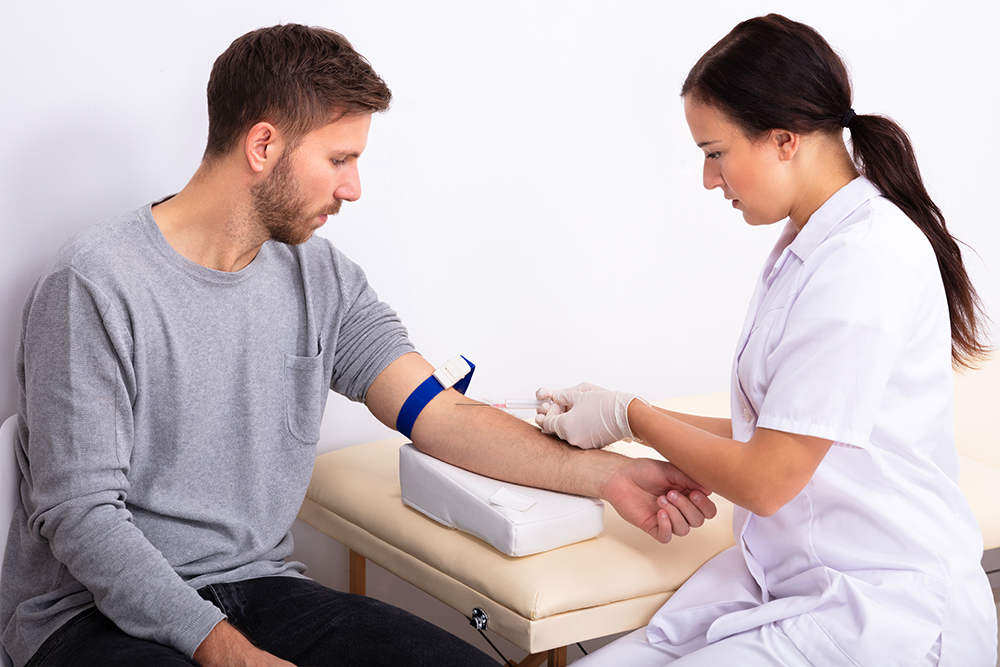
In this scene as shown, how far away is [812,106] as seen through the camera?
1.23 meters

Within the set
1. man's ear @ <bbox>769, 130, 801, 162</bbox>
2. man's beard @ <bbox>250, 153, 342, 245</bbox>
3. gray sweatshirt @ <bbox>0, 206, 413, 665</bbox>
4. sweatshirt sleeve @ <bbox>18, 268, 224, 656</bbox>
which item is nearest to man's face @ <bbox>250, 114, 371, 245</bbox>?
man's beard @ <bbox>250, 153, 342, 245</bbox>

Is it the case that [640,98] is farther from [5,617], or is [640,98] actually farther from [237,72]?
[5,617]

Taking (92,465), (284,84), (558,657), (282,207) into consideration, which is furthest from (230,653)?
(284,84)

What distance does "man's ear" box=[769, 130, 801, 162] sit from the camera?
1.25 metres

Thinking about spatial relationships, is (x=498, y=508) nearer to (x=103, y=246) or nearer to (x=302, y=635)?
(x=302, y=635)

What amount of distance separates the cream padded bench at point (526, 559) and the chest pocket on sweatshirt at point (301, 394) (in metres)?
0.21

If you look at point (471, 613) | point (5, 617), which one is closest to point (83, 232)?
point (5, 617)

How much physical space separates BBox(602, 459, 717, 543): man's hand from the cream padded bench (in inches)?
1.9

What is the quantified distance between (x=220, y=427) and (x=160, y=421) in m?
0.09

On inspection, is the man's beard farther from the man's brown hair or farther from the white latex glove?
the white latex glove

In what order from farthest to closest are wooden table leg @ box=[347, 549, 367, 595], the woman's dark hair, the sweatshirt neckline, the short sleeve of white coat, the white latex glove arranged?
wooden table leg @ box=[347, 549, 367, 595] < the white latex glove < the sweatshirt neckline < the woman's dark hair < the short sleeve of white coat

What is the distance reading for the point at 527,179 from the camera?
6.79ft

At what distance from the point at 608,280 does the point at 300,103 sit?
1102 mm

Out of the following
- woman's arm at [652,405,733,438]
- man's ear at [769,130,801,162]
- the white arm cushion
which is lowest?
the white arm cushion
